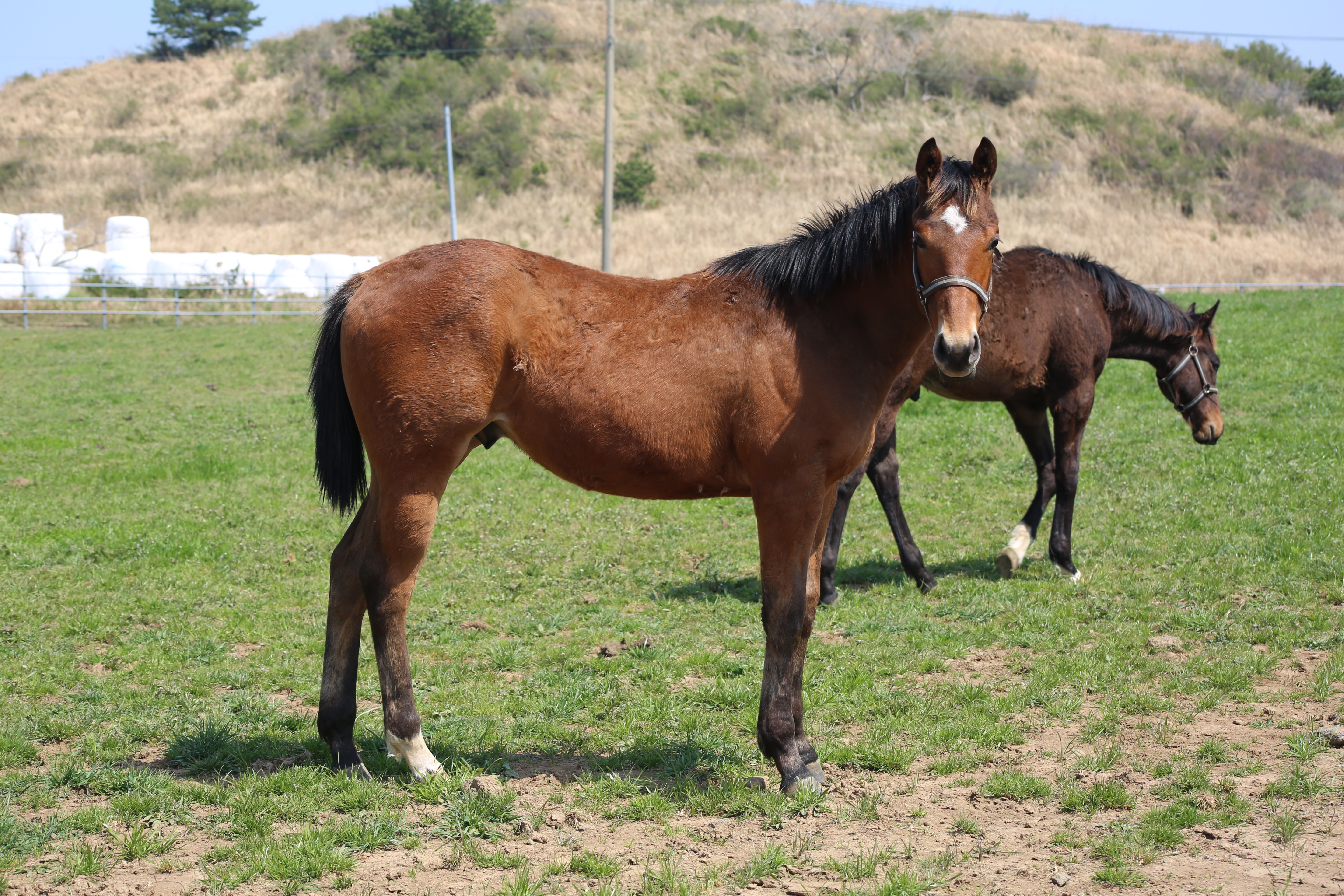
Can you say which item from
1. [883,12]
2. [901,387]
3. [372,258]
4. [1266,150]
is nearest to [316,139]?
[372,258]

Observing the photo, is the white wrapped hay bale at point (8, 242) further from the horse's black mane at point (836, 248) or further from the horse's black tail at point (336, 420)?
the horse's black mane at point (836, 248)

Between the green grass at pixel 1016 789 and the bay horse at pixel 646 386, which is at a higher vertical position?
the bay horse at pixel 646 386

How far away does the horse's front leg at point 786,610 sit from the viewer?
4312 millimetres

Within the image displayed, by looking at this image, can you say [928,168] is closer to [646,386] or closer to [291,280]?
[646,386]

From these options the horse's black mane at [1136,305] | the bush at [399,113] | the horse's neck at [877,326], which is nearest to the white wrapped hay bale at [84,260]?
the bush at [399,113]

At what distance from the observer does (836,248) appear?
4.55 meters

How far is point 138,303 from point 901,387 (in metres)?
27.4

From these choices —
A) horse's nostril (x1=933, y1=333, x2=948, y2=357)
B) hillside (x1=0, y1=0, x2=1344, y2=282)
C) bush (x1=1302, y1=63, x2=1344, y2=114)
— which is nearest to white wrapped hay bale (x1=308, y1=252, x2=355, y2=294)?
hillside (x1=0, y1=0, x2=1344, y2=282)

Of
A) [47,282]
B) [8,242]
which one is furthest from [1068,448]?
[8,242]

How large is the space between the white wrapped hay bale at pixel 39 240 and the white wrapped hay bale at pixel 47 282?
4.90 m

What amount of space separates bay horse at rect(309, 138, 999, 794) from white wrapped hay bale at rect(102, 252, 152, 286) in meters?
28.2

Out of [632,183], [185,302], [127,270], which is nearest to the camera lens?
[185,302]

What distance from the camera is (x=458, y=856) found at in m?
3.78

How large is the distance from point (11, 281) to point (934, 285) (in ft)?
100
